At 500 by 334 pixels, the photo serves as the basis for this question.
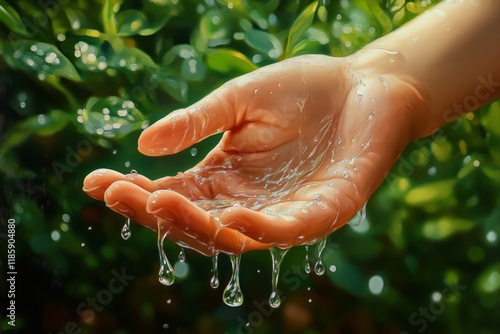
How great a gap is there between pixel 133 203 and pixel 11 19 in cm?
75

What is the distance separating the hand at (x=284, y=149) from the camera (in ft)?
1.94

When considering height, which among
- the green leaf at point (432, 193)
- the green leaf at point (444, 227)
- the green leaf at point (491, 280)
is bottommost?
the green leaf at point (491, 280)

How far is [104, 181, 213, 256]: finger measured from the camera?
0.56 metres

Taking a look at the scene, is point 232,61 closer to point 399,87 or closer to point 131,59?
point 131,59

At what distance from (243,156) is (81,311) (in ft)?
2.08

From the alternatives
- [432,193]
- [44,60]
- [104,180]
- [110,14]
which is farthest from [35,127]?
[432,193]

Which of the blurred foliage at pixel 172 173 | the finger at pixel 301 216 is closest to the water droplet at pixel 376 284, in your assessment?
the blurred foliage at pixel 172 173

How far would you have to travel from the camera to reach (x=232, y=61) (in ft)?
3.82

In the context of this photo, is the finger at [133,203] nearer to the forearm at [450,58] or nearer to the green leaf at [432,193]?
Answer: the forearm at [450,58]

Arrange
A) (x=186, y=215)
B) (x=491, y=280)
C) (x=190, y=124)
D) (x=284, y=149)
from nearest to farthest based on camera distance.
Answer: (x=186, y=215), (x=190, y=124), (x=284, y=149), (x=491, y=280)

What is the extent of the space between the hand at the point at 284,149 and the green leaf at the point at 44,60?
1.79ft

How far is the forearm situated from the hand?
3 cm

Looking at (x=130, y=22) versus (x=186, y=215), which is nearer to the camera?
(x=186, y=215)

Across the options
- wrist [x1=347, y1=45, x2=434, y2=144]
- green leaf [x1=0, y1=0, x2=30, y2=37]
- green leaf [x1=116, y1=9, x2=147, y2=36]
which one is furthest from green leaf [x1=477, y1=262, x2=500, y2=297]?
green leaf [x1=0, y1=0, x2=30, y2=37]
